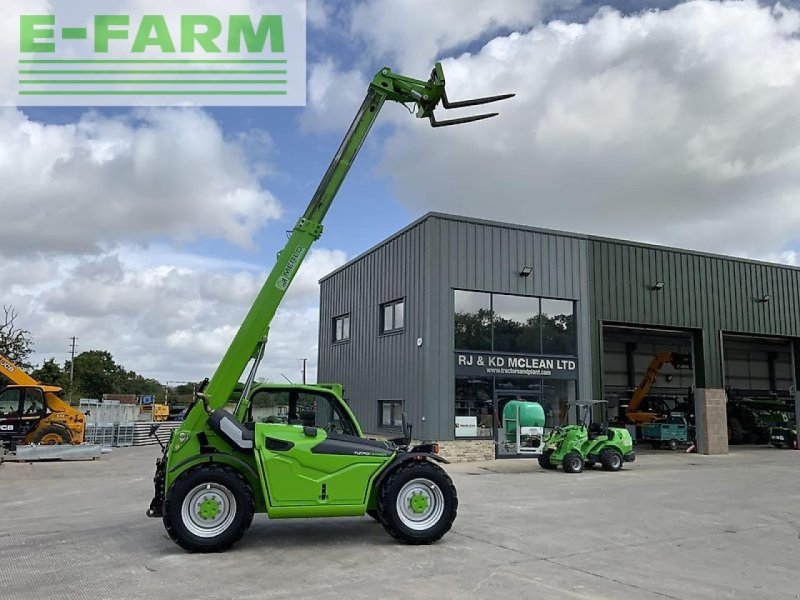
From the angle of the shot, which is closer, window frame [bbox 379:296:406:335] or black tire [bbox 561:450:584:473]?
black tire [bbox 561:450:584:473]

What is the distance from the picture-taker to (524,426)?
63.8ft

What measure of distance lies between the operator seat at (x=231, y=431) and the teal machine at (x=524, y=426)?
41.3 ft

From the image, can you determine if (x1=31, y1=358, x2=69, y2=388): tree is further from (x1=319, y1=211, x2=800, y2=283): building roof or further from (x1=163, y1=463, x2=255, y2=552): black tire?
(x1=163, y1=463, x2=255, y2=552): black tire

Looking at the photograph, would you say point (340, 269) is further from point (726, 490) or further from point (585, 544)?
point (585, 544)

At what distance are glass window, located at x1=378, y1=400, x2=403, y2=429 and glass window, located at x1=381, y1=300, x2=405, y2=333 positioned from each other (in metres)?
2.34

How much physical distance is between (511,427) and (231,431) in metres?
13.1

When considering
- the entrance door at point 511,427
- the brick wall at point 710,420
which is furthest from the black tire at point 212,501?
the brick wall at point 710,420

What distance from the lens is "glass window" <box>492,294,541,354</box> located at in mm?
20844

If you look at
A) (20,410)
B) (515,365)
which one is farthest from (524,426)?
(20,410)

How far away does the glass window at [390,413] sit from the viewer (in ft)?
68.0

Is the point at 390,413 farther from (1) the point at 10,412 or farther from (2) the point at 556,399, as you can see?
(1) the point at 10,412

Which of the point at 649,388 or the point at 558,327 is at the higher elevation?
the point at 558,327

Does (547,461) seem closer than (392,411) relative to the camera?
Yes

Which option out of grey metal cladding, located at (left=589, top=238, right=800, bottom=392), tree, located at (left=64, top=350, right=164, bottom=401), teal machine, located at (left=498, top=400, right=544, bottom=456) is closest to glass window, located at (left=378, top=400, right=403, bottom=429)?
teal machine, located at (left=498, top=400, right=544, bottom=456)
